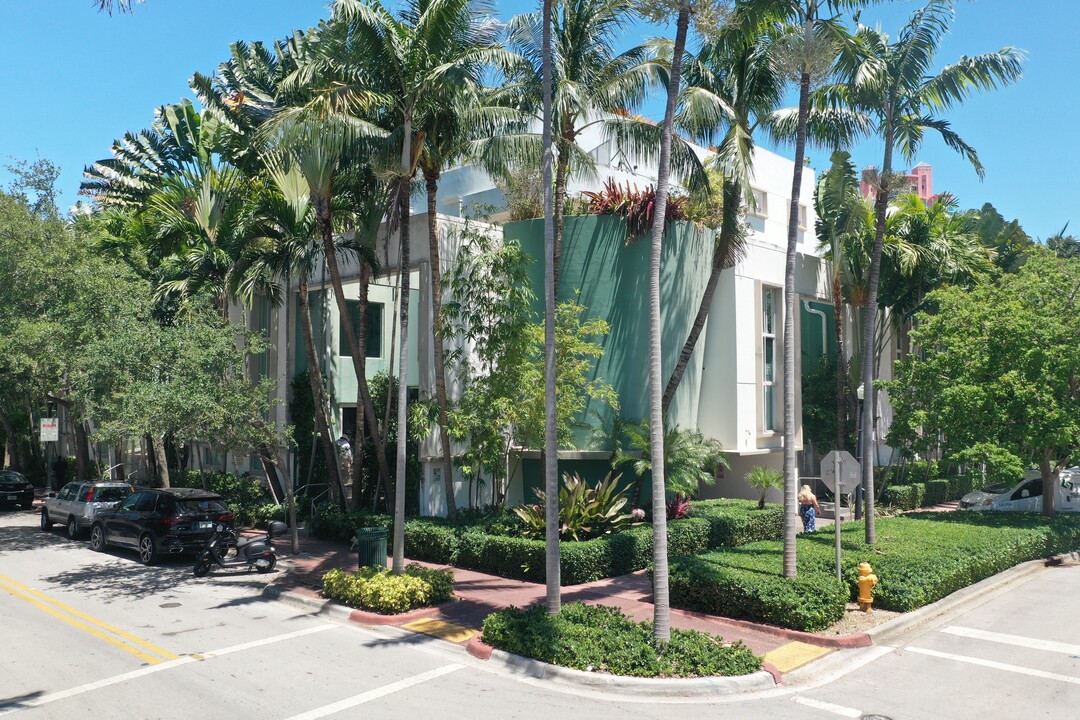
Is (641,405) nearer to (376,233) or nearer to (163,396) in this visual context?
(376,233)

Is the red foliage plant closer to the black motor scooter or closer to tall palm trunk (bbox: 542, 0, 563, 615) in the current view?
A: tall palm trunk (bbox: 542, 0, 563, 615)

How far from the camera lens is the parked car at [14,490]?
30094mm

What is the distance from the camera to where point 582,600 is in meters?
14.0

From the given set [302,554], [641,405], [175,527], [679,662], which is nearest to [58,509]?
[175,527]

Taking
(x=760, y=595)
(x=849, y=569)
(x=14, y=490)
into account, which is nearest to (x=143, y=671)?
(x=760, y=595)

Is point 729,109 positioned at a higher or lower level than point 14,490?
higher

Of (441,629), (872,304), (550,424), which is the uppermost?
(872,304)

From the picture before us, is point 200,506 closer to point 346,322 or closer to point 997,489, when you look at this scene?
point 346,322

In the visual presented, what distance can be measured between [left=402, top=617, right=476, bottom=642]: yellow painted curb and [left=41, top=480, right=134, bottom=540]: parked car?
39.6 ft

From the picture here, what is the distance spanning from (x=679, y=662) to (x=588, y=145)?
2521 centimetres

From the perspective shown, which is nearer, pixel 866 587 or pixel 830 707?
pixel 830 707

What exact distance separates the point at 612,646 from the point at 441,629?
312 cm

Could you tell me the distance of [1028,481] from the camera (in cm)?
2569

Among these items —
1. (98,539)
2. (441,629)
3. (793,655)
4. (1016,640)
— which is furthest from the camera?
(98,539)
